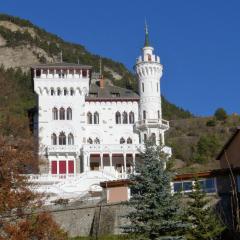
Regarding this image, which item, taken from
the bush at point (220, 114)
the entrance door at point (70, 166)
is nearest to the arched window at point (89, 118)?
the entrance door at point (70, 166)

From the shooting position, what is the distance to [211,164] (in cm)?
7106

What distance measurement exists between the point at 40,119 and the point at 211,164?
72.9 ft

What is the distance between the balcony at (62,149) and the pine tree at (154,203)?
3910 centimetres

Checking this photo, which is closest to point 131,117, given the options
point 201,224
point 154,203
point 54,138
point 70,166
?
point 54,138

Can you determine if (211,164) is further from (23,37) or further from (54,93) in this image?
(23,37)

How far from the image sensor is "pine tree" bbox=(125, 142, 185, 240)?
2622 centimetres

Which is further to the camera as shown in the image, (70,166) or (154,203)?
(70,166)

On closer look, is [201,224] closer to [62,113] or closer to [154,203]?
[154,203]

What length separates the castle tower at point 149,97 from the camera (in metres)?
68.2

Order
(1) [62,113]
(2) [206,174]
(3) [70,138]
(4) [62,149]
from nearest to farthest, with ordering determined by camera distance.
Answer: (2) [206,174], (4) [62,149], (3) [70,138], (1) [62,113]

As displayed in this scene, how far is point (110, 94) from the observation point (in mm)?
71688

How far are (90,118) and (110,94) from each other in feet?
14.3

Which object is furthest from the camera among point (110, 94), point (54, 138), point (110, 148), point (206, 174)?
point (110, 94)

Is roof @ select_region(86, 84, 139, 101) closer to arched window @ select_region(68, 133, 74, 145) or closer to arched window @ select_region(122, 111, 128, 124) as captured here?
arched window @ select_region(122, 111, 128, 124)
